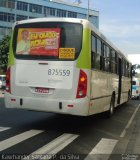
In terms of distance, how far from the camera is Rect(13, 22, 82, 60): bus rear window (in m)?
11.3

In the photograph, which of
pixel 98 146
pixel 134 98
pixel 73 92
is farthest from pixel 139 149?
pixel 134 98

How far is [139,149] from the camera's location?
961 centimetres

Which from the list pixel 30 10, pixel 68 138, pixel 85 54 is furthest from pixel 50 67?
pixel 30 10

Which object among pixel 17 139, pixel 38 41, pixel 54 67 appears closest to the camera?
pixel 17 139

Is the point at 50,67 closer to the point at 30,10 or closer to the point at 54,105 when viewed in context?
the point at 54,105

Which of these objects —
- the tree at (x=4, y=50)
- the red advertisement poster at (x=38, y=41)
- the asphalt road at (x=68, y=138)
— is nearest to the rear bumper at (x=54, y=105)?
the asphalt road at (x=68, y=138)

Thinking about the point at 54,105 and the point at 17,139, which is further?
the point at 54,105

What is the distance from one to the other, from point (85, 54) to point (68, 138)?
7.51 feet

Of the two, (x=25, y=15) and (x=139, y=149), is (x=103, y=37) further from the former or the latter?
(x=25, y=15)

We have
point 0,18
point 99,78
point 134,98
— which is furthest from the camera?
point 0,18

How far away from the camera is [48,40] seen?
11523 millimetres

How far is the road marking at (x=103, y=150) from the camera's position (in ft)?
27.8

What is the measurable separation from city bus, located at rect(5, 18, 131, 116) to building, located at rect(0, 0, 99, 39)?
246 ft

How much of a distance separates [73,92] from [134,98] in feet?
83.6
